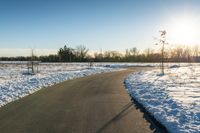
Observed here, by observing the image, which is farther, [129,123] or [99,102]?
[99,102]

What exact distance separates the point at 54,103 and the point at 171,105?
4.94 meters

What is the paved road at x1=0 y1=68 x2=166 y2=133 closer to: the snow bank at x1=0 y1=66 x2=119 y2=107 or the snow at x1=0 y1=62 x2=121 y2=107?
the snow bank at x1=0 y1=66 x2=119 y2=107

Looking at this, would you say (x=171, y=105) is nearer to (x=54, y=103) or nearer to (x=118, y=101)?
(x=118, y=101)

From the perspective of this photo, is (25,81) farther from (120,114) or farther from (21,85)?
(120,114)

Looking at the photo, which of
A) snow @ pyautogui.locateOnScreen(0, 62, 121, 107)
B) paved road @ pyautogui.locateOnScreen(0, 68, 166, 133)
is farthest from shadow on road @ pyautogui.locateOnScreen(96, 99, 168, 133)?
snow @ pyautogui.locateOnScreen(0, 62, 121, 107)

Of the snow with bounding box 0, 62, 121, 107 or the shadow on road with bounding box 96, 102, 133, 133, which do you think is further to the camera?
the snow with bounding box 0, 62, 121, 107

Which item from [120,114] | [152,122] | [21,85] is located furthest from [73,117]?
[21,85]

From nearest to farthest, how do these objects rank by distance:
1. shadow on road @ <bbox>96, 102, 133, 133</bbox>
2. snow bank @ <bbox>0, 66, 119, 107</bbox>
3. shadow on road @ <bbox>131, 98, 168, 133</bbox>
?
shadow on road @ <bbox>131, 98, 168, 133</bbox>
shadow on road @ <bbox>96, 102, 133, 133</bbox>
snow bank @ <bbox>0, 66, 119, 107</bbox>

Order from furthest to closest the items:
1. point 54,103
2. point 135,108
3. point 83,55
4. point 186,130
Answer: point 83,55 → point 54,103 → point 135,108 → point 186,130

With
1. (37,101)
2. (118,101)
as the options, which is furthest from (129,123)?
(37,101)

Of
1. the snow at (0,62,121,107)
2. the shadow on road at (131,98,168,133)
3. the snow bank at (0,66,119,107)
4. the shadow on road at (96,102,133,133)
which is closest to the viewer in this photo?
the shadow on road at (131,98,168,133)

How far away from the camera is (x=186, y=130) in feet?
24.4

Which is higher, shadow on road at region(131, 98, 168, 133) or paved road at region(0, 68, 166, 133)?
paved road at region(0, 68, 166, 133)

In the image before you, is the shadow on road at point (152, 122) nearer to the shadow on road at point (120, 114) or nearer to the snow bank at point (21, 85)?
the shadow on road at point (120, 114)
